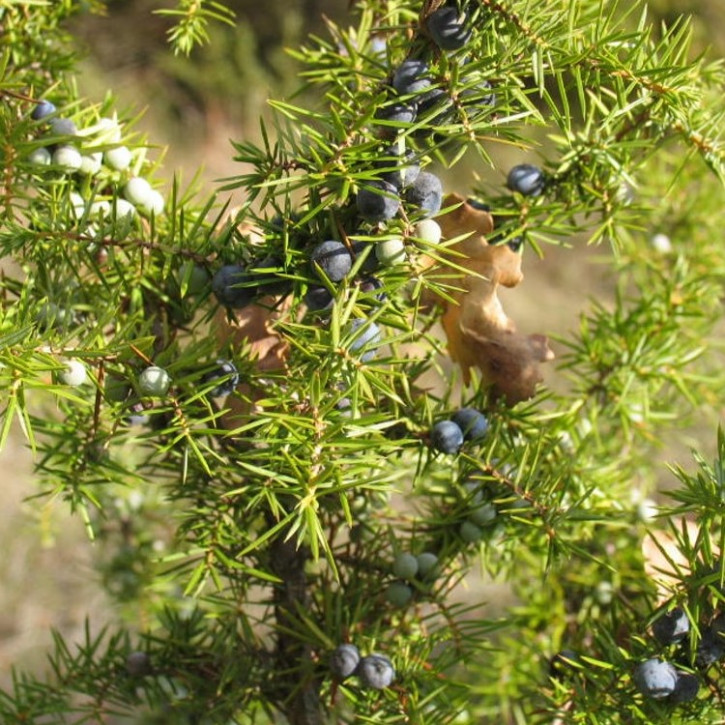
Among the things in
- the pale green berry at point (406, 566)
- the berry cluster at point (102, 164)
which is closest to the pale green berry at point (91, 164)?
the berry cluster at point (102, 164)

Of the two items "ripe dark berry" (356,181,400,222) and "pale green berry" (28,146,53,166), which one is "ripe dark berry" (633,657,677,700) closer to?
"ripe dark berry" (356,181,400,222)

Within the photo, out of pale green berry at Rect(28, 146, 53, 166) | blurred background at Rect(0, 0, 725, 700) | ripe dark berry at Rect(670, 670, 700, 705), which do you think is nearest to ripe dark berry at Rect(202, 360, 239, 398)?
pale green berry at Rect(28, 146, 53, 166)

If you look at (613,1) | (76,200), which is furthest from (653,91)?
(76,200)

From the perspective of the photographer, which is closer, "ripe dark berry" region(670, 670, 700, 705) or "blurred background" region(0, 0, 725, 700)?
"ripe dark berry" region(670, 670, 700, 705)

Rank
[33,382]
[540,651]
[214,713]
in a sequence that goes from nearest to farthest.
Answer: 1. [33,382]
2. [214,713]
3. [540,651]

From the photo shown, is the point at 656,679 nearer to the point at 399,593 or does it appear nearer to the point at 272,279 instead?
the point at 399,593

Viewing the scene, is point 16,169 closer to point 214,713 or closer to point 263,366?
point 263,366

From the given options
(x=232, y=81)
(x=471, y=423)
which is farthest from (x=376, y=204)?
(x=232, y=81)

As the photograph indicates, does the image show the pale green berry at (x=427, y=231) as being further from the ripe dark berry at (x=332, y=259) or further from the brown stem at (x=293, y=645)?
the brown stem at (x=293, y=645)
